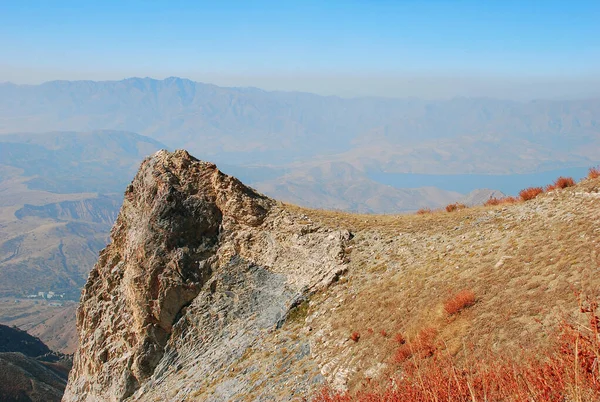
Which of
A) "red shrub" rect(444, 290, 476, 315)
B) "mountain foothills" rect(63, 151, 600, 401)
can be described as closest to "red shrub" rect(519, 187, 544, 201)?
"mountain foothills" rect(63, 151, 600, 401)

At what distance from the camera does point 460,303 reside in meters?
14.2

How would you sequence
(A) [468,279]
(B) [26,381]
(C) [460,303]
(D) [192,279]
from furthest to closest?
(B) [26,381] < (D) [192,279] < (A) [468,279] < (C) [460,303]

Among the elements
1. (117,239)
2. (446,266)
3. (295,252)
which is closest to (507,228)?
(446,266)

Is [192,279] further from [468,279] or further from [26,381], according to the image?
[26,381]

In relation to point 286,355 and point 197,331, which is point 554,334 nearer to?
point 286,355

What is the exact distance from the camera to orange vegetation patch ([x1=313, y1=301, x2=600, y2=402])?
23.2 feet

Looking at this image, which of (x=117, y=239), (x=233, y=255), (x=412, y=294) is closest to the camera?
(x=412, y=294)

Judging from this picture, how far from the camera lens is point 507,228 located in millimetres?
19359

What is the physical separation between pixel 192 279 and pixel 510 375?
19.3 metres

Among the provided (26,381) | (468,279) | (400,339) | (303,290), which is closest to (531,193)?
(468,279)

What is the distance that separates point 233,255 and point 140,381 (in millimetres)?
8386

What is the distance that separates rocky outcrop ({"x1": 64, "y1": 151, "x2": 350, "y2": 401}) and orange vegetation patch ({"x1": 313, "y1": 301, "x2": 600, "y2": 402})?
891cm

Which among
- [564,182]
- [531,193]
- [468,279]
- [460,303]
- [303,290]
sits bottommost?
[303,290]

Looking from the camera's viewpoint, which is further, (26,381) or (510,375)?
(26,381)
